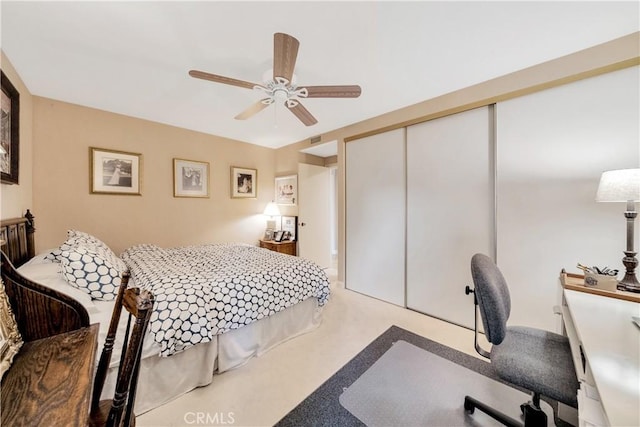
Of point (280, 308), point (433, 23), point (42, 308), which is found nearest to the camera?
point (42, 308)

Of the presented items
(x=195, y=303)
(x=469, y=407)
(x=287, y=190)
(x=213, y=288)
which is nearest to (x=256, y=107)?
(x=213, y=288)

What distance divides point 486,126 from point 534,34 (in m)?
0.73

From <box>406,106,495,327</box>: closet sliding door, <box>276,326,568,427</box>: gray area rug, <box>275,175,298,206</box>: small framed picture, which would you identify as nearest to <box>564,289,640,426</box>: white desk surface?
<box>276,326,568,427</box>: gray area rug

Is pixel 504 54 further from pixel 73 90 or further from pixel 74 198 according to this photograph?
pixel 74 198

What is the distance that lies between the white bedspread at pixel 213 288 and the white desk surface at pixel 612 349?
5.75 ft

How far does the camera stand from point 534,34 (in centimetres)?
162

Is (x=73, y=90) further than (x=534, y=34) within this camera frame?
Yes

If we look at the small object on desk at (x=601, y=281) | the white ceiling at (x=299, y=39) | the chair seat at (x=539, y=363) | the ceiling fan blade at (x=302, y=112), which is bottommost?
the chair seat at (x=539, y=363)

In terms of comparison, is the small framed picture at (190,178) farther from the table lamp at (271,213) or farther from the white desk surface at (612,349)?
the white desk surface at (612,349)

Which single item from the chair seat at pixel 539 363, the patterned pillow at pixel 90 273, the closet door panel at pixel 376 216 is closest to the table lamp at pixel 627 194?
the chair seat at pixel 539 363

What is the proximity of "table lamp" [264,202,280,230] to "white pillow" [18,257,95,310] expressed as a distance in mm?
2854

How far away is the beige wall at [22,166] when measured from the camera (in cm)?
178

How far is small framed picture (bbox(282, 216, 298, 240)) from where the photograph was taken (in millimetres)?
4284

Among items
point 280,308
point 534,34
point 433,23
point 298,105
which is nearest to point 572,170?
point 534,34
